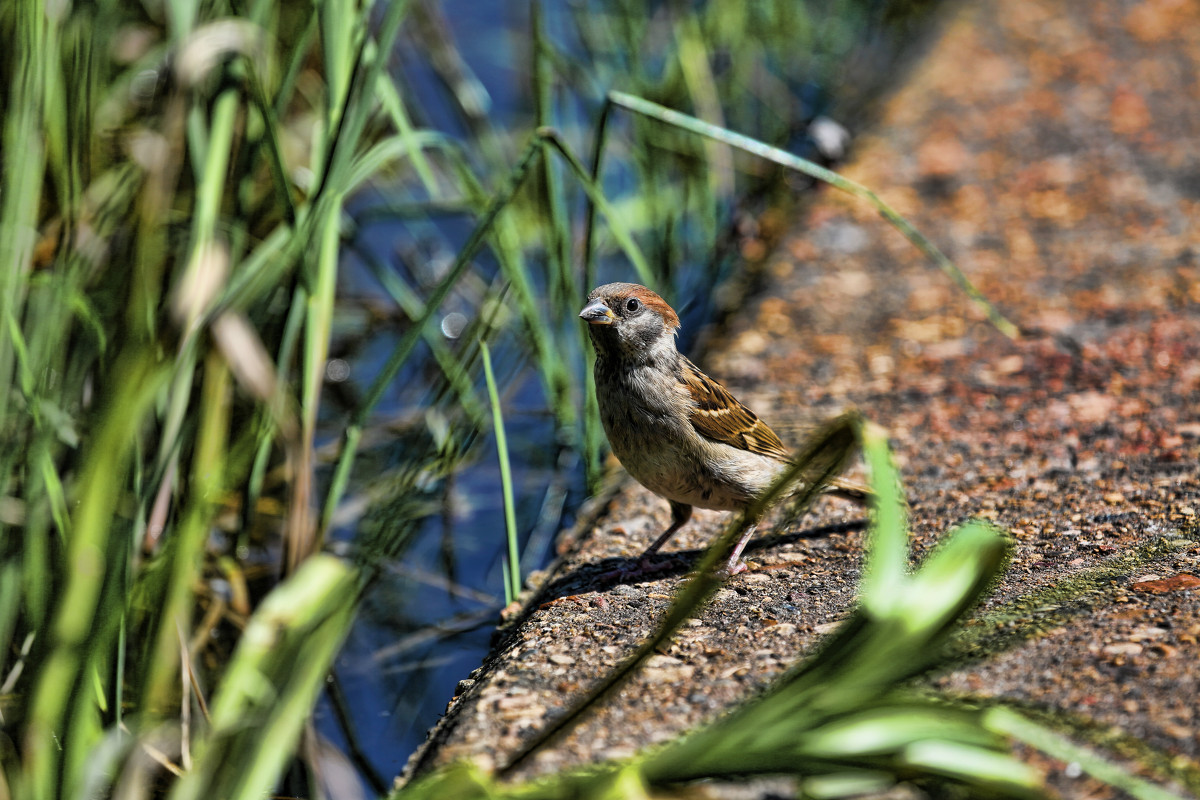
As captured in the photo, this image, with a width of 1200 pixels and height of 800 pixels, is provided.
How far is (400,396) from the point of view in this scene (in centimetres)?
468

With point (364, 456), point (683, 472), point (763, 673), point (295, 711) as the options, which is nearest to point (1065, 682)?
point (763, 673)

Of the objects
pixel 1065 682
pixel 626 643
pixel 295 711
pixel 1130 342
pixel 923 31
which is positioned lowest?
pixel 626 643

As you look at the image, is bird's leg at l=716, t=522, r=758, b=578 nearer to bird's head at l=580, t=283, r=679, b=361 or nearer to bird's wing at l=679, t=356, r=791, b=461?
bird's wing at l=679, t=356, r=791, b=461

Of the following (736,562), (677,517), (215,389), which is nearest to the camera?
(736,562)

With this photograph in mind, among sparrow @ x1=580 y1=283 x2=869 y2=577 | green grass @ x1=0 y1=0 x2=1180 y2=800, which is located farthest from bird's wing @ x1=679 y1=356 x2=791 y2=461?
green grass @ x1=0 y1=0 x2=1180 y2=800

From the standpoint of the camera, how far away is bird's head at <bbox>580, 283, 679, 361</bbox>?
3.06 metres

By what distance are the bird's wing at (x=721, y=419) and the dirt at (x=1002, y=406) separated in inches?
10.7

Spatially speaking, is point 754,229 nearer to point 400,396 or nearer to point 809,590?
point 400,396

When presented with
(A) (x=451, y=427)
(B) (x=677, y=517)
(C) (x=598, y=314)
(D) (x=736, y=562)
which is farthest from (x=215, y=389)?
(D) (x=736, y=562)

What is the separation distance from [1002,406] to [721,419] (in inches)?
41.9

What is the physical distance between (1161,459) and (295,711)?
238cm

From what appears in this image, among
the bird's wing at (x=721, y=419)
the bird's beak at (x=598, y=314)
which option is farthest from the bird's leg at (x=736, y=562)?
the bird's beak at (x=598, y=314)

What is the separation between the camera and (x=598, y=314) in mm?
3043

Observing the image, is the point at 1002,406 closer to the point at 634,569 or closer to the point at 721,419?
the point at 721,419
